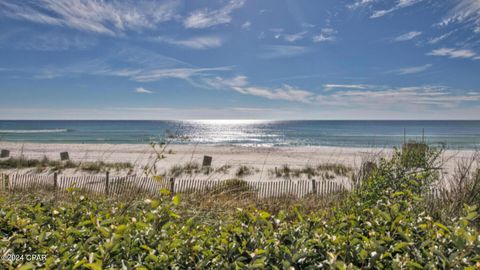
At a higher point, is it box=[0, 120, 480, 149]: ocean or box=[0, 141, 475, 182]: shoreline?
box=[0, 120, 480, 149]: ocean

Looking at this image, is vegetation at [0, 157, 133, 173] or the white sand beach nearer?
the white sand beach

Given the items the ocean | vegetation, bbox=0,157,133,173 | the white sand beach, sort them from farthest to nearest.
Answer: the ocean
vegetation, bbox=0,157,133,173
the white sand beach

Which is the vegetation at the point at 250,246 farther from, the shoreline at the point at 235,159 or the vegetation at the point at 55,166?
the vegetation at the point at 55,166

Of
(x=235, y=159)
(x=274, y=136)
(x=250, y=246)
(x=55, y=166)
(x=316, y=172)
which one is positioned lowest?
(x=235, y=159)

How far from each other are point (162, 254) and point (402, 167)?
387 centimetres

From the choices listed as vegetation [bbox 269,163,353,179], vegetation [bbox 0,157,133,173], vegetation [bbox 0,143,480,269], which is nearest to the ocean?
vegetation [bbox 0,143,480,269]

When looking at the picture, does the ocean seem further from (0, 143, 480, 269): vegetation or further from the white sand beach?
the white sand beach

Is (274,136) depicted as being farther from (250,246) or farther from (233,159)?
(250,246)

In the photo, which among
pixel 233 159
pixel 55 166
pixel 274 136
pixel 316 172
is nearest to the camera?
pixel 316 172

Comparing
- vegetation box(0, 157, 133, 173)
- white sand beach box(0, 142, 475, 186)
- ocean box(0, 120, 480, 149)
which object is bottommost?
white sand beach box(0, 142, 475, 186)

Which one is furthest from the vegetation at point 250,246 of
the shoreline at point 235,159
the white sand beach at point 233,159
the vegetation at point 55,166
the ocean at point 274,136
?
the vegetation at point 55,166

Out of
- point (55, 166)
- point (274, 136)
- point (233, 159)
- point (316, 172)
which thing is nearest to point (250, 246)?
point (316, 172)

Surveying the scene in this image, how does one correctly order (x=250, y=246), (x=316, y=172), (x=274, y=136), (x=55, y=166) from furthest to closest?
(x=274, y=136) → (x=55, y=166) → (x=316, y=172) → (x=250, y=246)

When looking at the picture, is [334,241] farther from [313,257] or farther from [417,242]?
[417,242]
